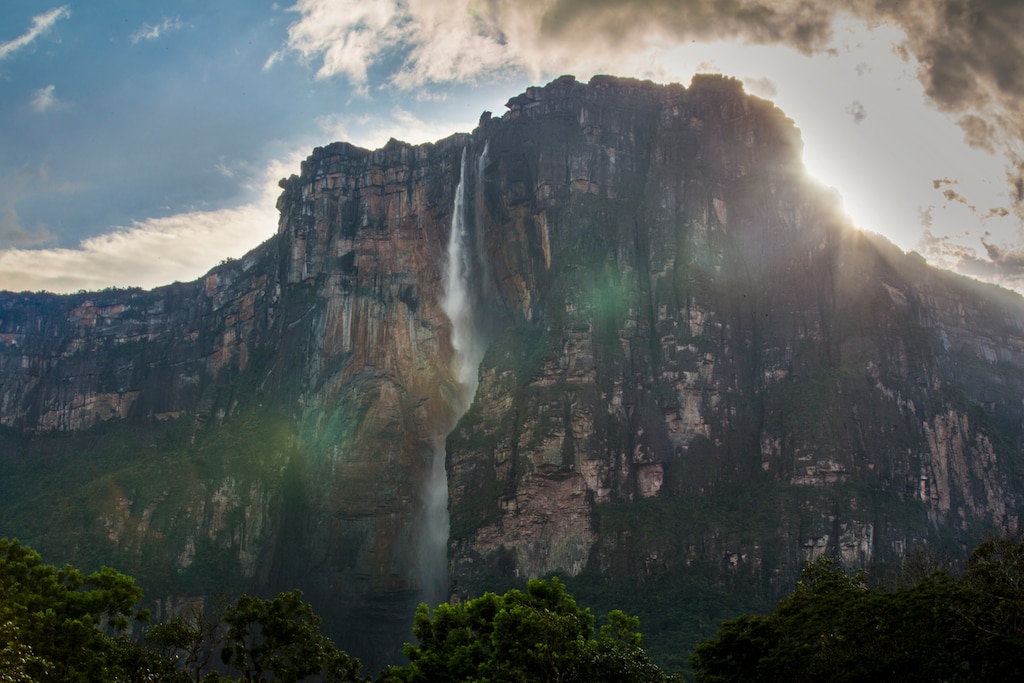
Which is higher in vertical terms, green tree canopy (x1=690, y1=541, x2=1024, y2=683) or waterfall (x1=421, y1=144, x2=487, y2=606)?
waterfall (x1=421, y1=144, x2=487, y2=606)

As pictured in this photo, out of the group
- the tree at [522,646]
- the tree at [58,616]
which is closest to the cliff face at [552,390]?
the tree at [522,646]

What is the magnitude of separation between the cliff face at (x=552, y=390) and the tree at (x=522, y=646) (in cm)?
4530

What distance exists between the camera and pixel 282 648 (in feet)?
201

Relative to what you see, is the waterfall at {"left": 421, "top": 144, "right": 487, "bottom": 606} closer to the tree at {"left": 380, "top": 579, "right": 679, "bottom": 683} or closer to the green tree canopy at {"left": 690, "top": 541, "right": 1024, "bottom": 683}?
the tree at {"left": 380, "top": 579, "right": 679, "bottom": 683}

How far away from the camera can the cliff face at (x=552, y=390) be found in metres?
106

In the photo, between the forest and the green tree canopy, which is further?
the forest

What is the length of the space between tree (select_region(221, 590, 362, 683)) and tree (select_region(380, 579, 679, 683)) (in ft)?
13.1

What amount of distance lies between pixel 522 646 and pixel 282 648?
15.8 m

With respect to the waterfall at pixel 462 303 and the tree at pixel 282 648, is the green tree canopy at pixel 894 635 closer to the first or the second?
the tree at pixel 282 648

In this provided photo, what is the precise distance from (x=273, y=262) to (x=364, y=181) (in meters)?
16.3

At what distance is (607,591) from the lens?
100250 millimetres

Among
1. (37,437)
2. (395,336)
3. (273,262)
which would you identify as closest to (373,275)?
(395,336)

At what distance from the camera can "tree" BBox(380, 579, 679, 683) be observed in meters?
50.8

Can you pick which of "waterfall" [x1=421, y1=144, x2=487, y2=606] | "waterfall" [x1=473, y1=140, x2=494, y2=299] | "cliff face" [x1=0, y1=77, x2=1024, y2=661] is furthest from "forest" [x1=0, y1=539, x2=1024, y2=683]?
"waterfall" [x1=473, y1=140, x2=494, y2=299]
